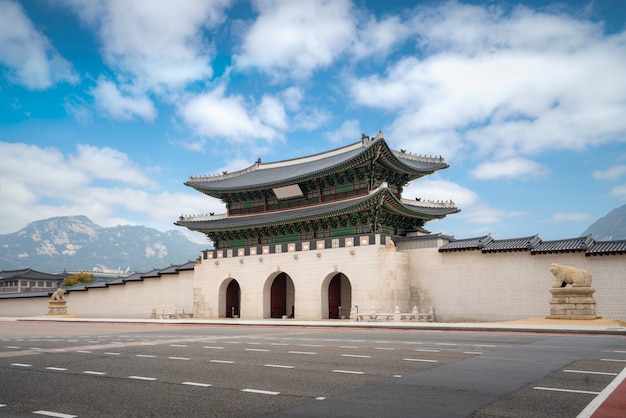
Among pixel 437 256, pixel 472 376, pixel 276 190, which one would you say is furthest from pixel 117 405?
pixel 276 190

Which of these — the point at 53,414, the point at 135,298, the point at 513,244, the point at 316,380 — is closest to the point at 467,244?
the point at 513,244

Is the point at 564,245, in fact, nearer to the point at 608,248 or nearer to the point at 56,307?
the point at 608,248

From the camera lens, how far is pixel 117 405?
27.2ft

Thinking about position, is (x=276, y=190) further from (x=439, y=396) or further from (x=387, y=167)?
(x=439, y=396)

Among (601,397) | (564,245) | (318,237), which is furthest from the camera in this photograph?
(318,237)

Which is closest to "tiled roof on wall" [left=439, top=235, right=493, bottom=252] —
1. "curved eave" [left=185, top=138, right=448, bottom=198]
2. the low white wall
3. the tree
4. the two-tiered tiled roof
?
the two-tiered tiled roof

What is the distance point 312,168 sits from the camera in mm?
46438

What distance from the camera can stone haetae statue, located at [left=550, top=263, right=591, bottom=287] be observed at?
84.7 ft

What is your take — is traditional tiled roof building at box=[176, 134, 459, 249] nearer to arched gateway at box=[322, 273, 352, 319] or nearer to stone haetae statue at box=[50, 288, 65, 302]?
arched gateway at box=[322, 273, 352, 319]

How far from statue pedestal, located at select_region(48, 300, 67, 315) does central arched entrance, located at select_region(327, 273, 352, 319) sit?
30736 millimetres

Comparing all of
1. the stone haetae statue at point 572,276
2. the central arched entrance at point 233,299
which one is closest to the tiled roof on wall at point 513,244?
the stone haetae statue at point 572,276

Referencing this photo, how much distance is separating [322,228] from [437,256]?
376 inches

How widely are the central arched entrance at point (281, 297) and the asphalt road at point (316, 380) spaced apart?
25928 mm

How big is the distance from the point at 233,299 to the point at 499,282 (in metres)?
24.2
